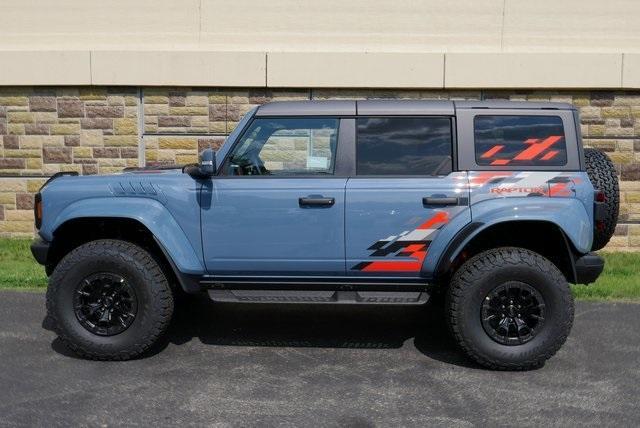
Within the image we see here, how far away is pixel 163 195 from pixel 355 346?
187cm

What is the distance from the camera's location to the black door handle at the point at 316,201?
458 cm

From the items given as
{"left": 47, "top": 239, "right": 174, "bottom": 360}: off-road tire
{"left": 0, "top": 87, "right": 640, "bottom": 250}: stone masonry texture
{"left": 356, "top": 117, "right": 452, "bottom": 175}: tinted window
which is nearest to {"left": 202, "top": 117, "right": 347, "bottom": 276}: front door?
{"left": 356, "top": 117, "right": 452, "bottom": 175}: tinted window

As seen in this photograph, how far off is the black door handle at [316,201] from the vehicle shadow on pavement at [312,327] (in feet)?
3.98

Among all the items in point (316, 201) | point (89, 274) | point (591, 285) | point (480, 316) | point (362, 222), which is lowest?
point (591, 285)

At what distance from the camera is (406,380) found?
4.39 meters

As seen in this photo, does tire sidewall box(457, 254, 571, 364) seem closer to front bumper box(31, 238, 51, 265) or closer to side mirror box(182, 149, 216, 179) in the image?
side mirror box(182, 149, 216, 179)

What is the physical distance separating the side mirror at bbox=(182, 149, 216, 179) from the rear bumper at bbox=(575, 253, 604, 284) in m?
2.64

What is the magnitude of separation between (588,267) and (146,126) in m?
6.09

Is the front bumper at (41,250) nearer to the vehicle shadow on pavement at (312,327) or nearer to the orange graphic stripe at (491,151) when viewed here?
the vehicle shadow on pavement at (312,327)

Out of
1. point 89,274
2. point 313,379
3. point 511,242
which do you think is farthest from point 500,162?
point 89,274

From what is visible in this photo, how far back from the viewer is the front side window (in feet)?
15.6

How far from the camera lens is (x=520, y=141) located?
466cm

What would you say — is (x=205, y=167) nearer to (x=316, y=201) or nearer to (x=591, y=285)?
(x=316, y=201)

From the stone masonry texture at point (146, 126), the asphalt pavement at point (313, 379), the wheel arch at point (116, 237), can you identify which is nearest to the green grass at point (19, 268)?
the stone masonry texture at point (146, 126)
